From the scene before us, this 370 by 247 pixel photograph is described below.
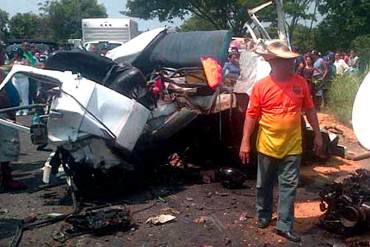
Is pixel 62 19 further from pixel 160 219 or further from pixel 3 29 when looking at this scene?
pixel 160 219

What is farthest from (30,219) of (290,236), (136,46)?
(136,46)

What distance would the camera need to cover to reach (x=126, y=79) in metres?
6.89

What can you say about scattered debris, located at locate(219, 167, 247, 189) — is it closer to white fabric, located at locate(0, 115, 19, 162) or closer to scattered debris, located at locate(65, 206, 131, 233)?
scattered debris, located at locate(65, 206, 131, 233)

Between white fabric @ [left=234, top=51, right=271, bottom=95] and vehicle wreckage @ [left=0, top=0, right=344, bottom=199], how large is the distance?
0.63ft

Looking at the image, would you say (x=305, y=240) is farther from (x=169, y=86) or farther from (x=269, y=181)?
(x=169, y=86)

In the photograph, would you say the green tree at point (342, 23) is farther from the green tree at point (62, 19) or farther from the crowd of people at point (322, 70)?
the green tree at point (62, 19)

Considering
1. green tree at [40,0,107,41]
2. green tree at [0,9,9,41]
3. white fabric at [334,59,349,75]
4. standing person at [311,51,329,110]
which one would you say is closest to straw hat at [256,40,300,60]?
→ green tree at [0,9,9,41]

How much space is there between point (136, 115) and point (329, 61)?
12.0m

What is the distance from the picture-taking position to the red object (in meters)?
7.34

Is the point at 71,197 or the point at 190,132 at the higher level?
the point at 190,132

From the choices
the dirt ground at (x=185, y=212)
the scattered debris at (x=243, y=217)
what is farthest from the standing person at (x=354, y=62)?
the scattered debris at (x=243, y=217)

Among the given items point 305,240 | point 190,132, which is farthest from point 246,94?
point 305,240

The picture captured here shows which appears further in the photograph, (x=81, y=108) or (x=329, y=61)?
(x=329, y=61)

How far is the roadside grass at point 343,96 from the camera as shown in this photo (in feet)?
41.1
